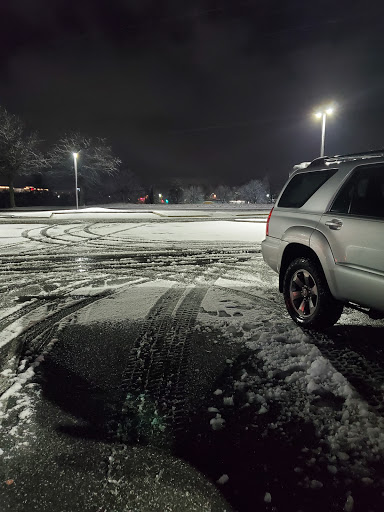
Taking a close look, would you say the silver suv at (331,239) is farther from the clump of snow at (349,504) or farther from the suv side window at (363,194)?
the clump of snow at (349,504)

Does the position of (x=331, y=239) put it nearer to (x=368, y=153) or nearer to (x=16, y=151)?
(x=368, y=153)

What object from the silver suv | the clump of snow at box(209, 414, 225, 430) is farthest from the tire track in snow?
the silver suv

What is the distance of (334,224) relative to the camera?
3.93m

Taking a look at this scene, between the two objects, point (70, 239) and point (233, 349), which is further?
point (70, 239)

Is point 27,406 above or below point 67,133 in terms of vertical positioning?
below

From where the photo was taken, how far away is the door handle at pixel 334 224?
3867 millimetres

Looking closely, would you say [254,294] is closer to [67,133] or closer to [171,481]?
[171,481]

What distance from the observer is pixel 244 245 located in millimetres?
12500

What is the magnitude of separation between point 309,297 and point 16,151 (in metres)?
44.9

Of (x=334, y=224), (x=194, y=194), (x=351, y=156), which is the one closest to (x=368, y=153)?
(x=351, y=156)

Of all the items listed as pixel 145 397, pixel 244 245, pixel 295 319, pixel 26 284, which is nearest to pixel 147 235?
pixel 244 245

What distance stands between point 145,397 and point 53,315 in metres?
2.58

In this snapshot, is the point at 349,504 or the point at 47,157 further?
the point at 47,157

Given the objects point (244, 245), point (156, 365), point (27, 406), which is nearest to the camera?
point (27, 406)
